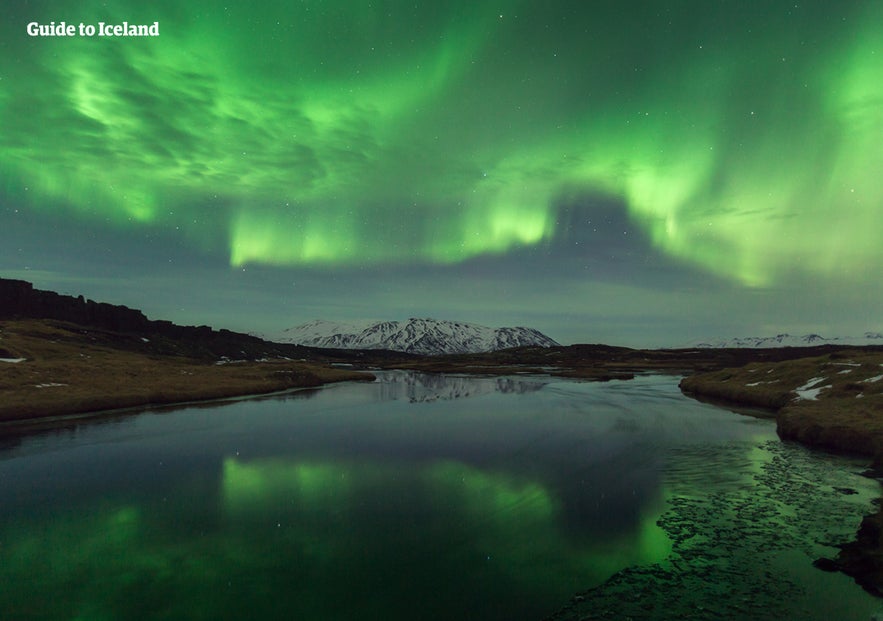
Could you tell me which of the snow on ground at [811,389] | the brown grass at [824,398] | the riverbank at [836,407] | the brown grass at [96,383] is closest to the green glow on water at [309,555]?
the riverbank at [836,407]

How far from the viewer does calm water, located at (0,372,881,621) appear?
1319 cm

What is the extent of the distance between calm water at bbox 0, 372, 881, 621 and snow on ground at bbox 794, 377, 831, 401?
14.0 meters

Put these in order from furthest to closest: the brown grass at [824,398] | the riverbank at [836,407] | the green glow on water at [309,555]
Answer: the brown grass at [824,398], the riverbank at [836,407], the green glow on water at [309,555]

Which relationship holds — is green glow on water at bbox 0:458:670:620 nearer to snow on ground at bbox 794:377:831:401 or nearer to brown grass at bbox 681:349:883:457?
brown grass at bbox 681:349:883:457

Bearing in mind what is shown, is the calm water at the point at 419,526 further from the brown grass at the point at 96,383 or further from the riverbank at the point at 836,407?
the brown grass at the point at 96,383

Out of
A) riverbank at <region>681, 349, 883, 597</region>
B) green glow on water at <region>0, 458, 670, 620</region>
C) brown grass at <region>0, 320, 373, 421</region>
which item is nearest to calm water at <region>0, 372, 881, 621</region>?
green glow on water at <region>0, 458, 670, 620</region>

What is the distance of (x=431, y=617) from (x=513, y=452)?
21319mm

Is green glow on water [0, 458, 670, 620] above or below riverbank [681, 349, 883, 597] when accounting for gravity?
below

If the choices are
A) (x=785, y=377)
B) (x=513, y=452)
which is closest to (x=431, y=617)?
(x=513, y=452)

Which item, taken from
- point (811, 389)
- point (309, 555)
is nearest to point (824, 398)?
point (811, 389)

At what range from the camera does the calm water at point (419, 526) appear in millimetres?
13188

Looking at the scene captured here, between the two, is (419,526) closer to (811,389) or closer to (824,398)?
(824,398)

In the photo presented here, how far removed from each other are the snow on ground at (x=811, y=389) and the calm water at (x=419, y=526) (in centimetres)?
1401

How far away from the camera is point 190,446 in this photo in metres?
34.0
